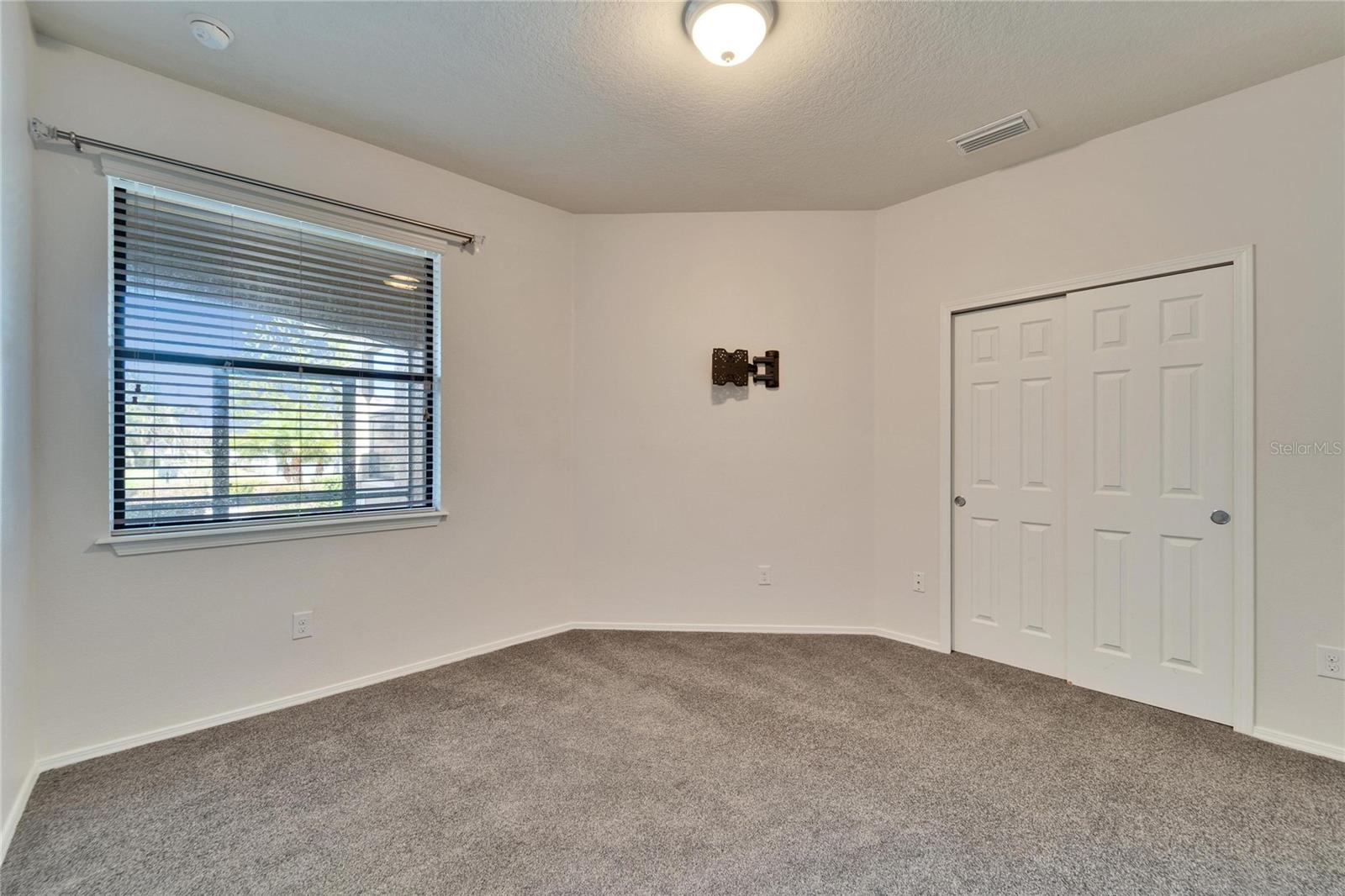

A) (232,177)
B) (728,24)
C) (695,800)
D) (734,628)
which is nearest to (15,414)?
(232,177)

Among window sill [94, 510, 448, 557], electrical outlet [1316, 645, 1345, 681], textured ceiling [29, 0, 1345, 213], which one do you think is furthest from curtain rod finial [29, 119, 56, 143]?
electrical outlet [1316, 645, 1345, 681]

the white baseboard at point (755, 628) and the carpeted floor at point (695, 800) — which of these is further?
the white baseboard at point (755, 628)

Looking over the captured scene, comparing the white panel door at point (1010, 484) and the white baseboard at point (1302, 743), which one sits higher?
the white panel door at point (1010, 484)

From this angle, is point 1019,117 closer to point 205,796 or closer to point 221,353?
point 221,353

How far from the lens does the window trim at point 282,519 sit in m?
2.23

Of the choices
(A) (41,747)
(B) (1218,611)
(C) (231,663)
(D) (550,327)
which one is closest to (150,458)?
(C) (231,663)

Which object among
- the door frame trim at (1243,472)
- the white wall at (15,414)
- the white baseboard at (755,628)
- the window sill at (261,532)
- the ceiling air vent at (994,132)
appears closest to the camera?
the white wall at (15,414)

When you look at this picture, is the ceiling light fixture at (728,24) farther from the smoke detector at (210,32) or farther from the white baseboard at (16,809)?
the white baseboard at (16,809)

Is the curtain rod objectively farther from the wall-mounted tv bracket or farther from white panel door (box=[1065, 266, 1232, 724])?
white panel door (box=[1065, 266, 1232, 724])

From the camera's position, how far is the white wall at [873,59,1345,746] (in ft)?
7.29

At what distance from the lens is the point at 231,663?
8.13 feet

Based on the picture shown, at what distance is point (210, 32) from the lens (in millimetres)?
2055

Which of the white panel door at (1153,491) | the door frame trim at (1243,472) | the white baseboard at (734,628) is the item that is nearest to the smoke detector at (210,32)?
the white baseboard at (734,628)

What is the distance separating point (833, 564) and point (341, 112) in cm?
350
